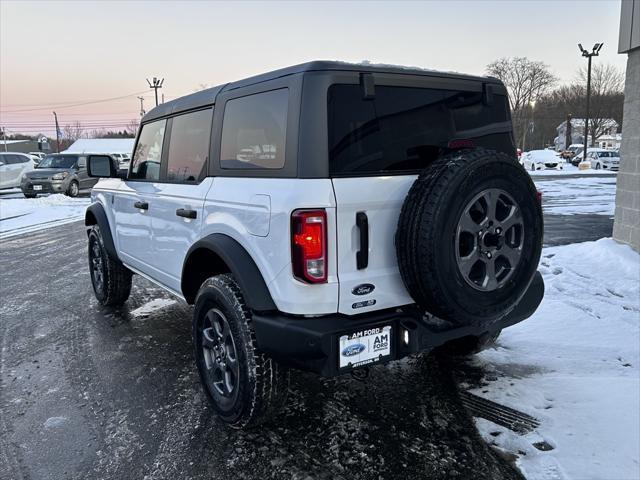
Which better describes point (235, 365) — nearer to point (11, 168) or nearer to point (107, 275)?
point (107, 275)

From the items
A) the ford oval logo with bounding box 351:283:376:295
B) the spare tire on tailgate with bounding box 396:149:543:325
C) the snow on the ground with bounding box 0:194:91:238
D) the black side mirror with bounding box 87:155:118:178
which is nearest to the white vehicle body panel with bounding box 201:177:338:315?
the ford oval logo with bounding box 351:283:376:295

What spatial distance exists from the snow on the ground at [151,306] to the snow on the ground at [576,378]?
339cm

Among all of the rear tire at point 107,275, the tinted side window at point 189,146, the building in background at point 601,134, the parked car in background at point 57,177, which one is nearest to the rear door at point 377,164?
the tinted side window at point 189,146

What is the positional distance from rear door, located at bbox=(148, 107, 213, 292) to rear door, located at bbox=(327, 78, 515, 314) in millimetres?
1090

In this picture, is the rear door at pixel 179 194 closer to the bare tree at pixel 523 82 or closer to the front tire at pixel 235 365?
the front tire at pixel 235 365

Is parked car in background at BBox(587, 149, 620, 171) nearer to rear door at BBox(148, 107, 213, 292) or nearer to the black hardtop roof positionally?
the black hardtop roof

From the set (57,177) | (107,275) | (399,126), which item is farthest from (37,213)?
(399,126)

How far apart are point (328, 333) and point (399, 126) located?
1202mm

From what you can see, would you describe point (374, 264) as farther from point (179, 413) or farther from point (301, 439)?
point (179, 413)

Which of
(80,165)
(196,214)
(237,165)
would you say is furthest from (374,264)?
(80,165)

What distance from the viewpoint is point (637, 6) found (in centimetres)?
639

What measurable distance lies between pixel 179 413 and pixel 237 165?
163 centimetres

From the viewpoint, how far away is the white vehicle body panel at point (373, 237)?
2.54m

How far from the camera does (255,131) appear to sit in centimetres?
295
